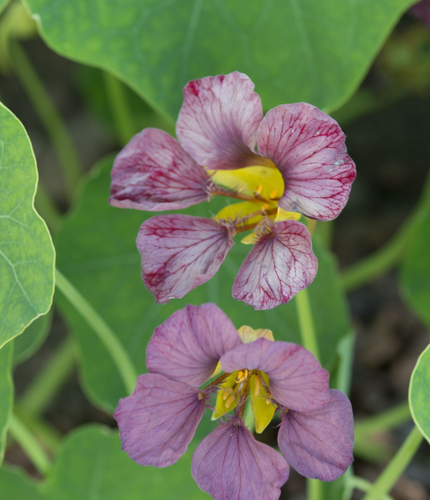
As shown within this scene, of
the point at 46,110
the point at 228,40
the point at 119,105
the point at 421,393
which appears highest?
the point at 228,40

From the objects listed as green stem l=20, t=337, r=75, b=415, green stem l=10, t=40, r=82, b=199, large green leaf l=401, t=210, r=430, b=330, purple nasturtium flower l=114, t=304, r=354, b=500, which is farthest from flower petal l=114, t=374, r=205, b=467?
green stem l=10, t=40, r=82, b=199

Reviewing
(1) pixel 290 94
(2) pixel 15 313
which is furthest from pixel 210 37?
(2) pixel 15 313

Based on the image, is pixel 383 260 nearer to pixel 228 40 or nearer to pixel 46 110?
pixel 228 40

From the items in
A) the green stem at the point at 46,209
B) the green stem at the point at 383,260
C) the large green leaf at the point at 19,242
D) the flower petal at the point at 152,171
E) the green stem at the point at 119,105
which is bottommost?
the green stem at the point at 46,209

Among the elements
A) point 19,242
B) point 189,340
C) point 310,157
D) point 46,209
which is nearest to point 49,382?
point 46,209

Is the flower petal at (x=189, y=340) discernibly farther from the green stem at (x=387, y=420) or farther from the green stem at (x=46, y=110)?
the green stem at (x=46, y=110)

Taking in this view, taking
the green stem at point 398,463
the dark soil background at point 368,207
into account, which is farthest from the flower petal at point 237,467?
the dark soil background at point 368,207

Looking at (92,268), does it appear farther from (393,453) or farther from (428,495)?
(428,495)
